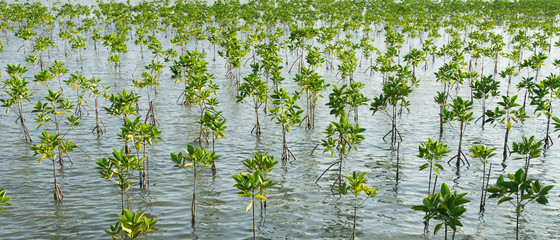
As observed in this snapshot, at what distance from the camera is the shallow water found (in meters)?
12.1

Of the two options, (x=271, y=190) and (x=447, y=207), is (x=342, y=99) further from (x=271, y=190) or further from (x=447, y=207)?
(x=447, y=207)

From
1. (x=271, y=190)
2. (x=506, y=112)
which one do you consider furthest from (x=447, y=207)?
(x=506, y=112)

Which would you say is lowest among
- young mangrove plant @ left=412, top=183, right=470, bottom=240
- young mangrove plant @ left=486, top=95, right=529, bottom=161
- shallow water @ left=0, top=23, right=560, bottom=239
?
shallow water @ left=0, top=23, right=560, bottom=239

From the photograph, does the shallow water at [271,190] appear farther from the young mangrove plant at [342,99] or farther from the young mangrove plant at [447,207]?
the young mangrove plant at [447,207]

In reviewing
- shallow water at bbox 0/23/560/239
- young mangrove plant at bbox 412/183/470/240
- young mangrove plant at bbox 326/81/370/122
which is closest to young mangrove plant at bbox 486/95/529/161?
shallow water at bbox 0/23/560/239

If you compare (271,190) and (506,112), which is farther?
(506,112)

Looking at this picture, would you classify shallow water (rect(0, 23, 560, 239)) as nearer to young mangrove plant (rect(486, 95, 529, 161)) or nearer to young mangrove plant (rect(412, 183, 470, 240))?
young mangrove plant (rect(486, 95, 529, 161))

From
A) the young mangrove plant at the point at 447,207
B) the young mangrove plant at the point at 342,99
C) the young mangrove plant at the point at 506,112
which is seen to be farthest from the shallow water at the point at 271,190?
the young mangrove plant at the point at 447,207

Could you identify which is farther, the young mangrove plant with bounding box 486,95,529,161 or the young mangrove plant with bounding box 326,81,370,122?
the young mangrove plant with bounding box 326,81,370,122

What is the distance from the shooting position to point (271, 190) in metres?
14.8

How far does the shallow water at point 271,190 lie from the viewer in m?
12.1

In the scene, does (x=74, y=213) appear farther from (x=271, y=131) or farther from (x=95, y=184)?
(x=271, y=131)

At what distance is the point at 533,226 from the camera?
12359 millimetres

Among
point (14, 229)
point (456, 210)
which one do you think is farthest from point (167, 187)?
point (456, 210)
